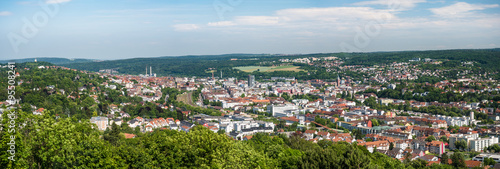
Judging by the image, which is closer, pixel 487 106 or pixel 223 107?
pixel 487 106

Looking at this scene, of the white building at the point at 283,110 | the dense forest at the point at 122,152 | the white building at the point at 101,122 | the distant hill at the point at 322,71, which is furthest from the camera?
the distant hill at the point at 322,71

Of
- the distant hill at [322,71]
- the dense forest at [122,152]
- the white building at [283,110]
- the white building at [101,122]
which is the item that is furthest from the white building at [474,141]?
the distant hill at [322,71]

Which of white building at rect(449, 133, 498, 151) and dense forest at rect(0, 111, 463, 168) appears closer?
dense forest at rect(0, 111, 463, 168)

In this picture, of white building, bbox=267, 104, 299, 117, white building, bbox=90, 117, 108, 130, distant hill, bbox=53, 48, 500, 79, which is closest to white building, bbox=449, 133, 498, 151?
white building, bbox=267, 104, 299, 117

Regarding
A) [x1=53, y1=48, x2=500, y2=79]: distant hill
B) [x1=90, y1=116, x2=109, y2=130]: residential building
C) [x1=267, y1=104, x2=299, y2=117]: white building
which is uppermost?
[x1=53, y1=48, x2=500, y2=79]: distant hill

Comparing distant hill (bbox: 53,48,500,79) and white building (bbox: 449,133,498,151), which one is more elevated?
distant hill (bbox: 53,48,500,79)

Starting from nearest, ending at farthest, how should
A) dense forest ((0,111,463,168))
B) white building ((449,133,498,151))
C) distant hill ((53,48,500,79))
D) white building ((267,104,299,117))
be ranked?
dense forest ((0,111,463,168))
white building ((449,133,498,151))
white building ((267,104,299,117))
distant hill ((53,48,500,79))

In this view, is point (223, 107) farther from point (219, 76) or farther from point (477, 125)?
point (219, 76)

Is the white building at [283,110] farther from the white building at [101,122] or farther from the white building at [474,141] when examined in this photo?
the white building at [101,122]

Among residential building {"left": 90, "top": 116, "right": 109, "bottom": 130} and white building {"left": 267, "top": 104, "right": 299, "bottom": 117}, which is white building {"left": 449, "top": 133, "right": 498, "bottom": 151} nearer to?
white building {"left": 267, "top": 104, "right": 299, "bottom": 117}

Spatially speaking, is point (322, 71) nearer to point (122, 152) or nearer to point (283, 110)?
point (283, 110)

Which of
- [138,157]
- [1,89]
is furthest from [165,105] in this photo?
[138,157]
